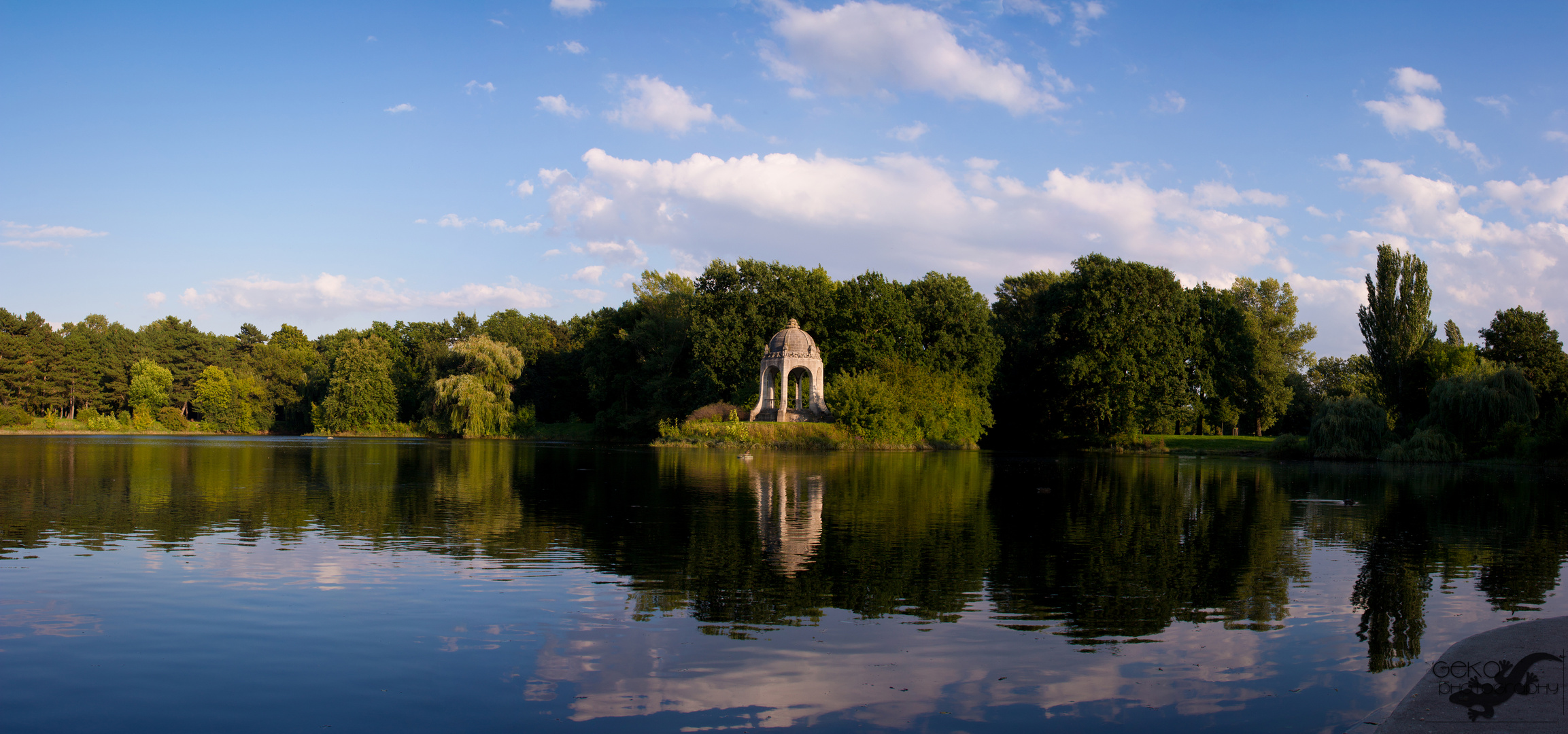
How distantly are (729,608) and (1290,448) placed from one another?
1868 inches

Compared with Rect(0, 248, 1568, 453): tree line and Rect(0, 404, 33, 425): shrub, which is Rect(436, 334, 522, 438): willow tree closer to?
Rect(0, 248, 1568, 453): tree line

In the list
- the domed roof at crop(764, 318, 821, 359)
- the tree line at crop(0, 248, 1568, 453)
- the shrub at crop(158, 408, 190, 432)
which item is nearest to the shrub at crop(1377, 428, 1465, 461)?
the tree line at crop(0, 248, 1568, 453)

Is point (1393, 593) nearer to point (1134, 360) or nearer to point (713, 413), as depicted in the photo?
point (713, 413)

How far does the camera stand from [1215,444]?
60.2 metres

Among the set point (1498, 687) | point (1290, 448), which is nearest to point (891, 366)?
point (1290, 448)

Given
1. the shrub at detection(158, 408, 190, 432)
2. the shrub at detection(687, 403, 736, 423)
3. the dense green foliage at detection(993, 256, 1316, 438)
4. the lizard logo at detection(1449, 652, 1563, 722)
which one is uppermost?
the dense green foliage at detection(993, 256, 1316, 438)

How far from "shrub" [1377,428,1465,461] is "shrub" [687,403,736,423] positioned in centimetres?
3472

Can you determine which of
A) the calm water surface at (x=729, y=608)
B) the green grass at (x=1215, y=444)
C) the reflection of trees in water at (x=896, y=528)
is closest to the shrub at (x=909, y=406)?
the green grass at (x=1215, y=444)

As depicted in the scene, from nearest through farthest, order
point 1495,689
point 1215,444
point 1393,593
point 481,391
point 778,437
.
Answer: point 1495,689
point 1393,593
point 778,437
point 1215,444
point 481,391

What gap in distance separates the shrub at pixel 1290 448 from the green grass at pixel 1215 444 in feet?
18.0

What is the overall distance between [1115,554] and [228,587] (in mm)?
11547

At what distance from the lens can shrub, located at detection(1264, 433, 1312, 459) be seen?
156 feet

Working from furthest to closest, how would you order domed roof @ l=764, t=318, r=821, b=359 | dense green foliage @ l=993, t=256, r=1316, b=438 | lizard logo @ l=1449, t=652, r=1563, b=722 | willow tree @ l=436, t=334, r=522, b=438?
willow tree @ l=436, t=334, r=522, b=438
dense green foliage @ l=993, t=256, r=1316, b=438
domed roof @ l=764, t=318, r=821, b=359
lizard logo @ l=1449, t=652, r=1563, b=722

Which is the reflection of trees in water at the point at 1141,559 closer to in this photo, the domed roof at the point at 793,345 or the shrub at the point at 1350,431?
the shrub at the point at 1350,431
